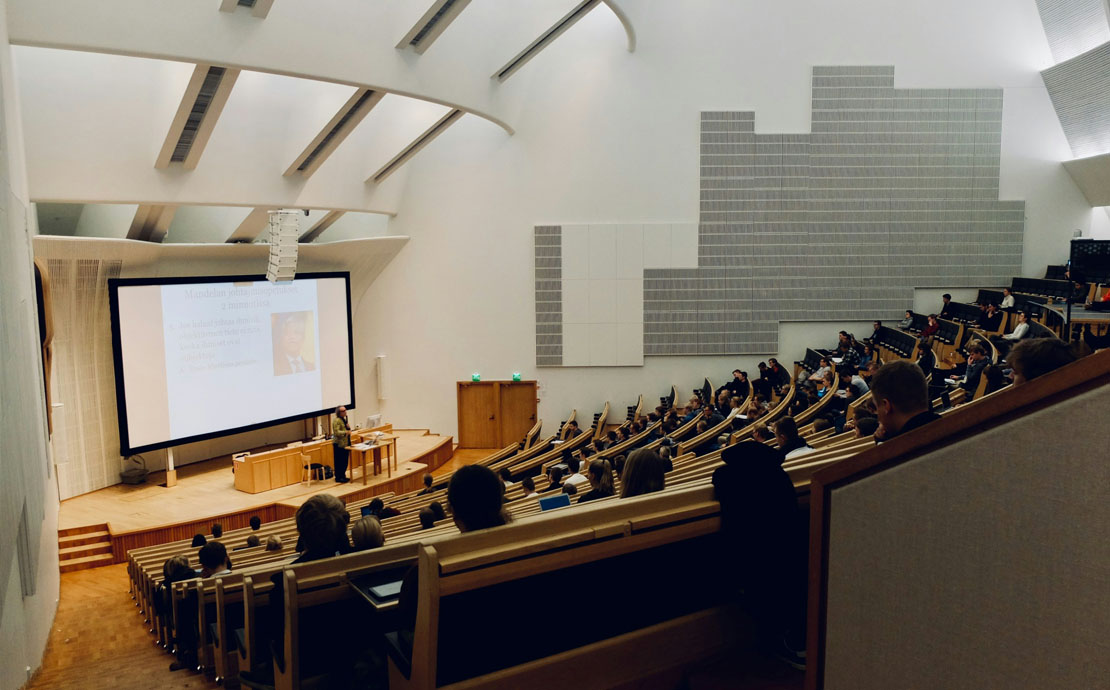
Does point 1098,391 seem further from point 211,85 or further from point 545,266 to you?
point 545,266

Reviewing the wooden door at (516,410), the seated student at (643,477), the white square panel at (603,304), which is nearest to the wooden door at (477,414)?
the wooden door at (516,410)

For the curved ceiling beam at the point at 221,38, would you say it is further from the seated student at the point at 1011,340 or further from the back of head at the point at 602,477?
the seated student at the point at 1011,340

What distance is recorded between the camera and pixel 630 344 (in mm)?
13375

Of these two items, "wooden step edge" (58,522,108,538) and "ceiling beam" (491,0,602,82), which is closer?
"wooden step edge" (58,522,108,538)

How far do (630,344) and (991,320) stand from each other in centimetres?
553

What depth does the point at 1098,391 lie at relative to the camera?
1.20m

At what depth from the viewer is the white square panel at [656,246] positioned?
13.2 meters

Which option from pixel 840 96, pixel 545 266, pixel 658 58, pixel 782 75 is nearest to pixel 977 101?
pixel 840 96

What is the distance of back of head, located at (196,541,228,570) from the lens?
483 centimetres

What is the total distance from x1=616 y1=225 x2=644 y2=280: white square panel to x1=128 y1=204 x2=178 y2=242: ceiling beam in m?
6.91

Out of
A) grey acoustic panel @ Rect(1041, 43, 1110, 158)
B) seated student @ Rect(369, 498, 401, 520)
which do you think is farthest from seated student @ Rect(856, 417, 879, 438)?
grey acoustic panel @ Rect(1041, 43, 1110, 158)

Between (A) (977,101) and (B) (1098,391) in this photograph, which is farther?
(A) (977,101)

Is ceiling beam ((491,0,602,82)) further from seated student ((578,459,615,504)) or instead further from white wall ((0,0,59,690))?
seated student ((578,459,615,504))

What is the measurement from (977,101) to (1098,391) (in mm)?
13818
